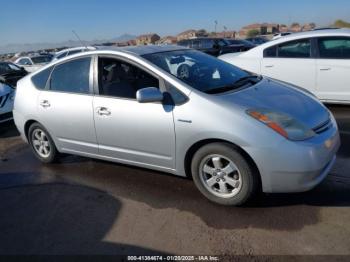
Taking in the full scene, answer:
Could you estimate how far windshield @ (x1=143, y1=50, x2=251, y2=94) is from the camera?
4.02 m

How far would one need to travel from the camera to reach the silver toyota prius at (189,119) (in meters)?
3.38

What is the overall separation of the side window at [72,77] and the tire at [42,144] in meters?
0.70

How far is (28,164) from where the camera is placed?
561cm

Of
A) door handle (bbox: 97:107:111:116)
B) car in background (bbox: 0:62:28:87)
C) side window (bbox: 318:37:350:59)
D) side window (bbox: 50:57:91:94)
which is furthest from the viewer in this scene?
car in background (bbox: 0:62:28:87)

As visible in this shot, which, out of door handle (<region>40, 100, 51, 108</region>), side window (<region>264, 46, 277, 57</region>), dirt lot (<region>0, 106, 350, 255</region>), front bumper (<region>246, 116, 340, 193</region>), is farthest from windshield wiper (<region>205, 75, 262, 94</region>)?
side window (<region>264, 46, 277, 57</region>)

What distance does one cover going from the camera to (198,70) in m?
4.34

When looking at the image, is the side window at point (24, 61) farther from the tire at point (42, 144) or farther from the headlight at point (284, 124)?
the headlight at point (284, 124)

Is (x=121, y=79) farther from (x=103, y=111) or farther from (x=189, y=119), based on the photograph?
(x=189, y=119)

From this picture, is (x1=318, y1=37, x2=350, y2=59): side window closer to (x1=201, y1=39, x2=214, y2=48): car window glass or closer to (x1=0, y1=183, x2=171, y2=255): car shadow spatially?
(x1=0, y1=183, x2=171, y2=255): car shadow

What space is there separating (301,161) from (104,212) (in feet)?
6.74

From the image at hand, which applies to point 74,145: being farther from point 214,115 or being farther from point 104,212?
point 214,115

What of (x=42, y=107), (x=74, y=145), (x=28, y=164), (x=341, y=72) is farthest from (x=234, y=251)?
(x=341, y=72)

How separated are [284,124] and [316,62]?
3871mm

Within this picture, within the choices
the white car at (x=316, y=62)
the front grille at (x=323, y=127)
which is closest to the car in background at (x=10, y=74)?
the white car at (x=316, y=62)
